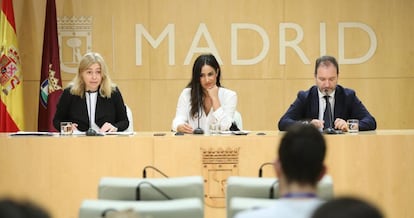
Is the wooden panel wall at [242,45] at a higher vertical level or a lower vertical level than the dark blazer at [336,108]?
higher

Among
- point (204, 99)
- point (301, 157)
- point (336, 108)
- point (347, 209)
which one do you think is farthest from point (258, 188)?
point (204, 99)

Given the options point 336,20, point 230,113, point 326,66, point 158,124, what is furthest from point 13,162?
point 336,20

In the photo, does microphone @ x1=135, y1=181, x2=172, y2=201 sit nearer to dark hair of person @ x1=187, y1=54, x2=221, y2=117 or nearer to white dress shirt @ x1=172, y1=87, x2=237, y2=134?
white dress shirt @ x1=172, y1=87, x2=237, y2=134

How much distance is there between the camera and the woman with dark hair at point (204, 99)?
5.90 meters

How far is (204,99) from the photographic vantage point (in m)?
6.01

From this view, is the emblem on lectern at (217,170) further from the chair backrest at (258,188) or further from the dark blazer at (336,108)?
the chair backrest at (258,188)

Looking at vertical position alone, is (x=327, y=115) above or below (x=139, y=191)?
above

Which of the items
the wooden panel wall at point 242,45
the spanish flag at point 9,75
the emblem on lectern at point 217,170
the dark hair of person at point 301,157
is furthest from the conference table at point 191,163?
the wooden panel wall at point 242,45

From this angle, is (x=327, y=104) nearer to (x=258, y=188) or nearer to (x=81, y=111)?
(x=81, y=111)

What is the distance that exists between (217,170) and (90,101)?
5.10ft

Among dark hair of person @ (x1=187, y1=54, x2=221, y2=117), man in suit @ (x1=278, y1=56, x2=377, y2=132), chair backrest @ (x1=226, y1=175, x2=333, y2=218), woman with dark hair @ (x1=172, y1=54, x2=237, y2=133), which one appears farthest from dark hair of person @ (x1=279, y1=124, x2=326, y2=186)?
dark hair of person @ (x1=187, y1=54, x2=221, y2=117)

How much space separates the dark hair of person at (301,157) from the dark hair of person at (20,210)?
1068 mm

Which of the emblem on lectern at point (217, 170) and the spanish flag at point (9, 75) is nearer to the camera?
the emblem on lectern at point (217, 170)

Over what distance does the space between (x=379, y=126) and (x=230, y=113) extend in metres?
2.73
